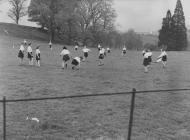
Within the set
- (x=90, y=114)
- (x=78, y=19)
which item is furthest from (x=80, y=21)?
(x=90, y=114)

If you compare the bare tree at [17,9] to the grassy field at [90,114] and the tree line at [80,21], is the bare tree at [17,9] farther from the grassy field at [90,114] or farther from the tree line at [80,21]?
the grassy field at [90,114]

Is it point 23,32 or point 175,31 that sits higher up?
point 175,31

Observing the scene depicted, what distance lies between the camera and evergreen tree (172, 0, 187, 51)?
85.9 meters

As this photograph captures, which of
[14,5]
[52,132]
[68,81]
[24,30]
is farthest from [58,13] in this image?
A: [52,132]

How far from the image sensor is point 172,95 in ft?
59.4

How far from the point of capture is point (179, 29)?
86.4 m

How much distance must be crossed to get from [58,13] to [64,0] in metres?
4.25

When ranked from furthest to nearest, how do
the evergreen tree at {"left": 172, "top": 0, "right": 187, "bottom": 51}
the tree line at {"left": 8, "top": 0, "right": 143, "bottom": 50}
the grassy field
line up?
the evergreen tree at {"left": 172, "top": 0, "right": 187, "bottom": 51}
the tree line at {"left": 8, "top": 0, "right": 143, "bottom": 50}
the grassy field

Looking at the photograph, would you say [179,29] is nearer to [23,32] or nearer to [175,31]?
[175,31]

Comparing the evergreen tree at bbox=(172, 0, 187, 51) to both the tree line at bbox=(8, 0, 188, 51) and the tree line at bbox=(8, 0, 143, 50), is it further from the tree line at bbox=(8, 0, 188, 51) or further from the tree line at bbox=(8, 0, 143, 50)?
the tree line at bbox=(8, 0, 143, 50)

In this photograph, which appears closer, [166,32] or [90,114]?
[90,114]

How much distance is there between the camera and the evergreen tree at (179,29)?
3383 inches

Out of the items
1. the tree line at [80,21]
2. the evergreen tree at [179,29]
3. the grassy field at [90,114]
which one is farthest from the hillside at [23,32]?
the grassy field at [90,114]

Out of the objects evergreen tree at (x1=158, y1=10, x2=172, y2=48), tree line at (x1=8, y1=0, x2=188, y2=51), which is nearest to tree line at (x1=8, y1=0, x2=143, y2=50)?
tree line at (x1=8, y1=0, x2=188, y2=51)
